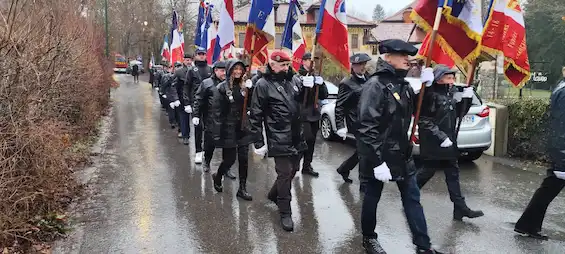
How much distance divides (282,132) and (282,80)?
57 cm

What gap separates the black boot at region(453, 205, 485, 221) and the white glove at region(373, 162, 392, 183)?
5.94ft

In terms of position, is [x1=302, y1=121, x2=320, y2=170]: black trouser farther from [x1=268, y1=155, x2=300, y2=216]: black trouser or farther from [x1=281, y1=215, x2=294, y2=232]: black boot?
[x1=281, y1=215, x2=294, y2=232]: black boot

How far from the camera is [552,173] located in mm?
4652

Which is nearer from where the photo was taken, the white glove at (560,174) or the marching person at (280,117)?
the white glove at (560,174)

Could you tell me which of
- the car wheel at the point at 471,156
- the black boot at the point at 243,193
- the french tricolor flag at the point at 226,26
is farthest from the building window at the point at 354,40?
the black boot at the point at 243,193

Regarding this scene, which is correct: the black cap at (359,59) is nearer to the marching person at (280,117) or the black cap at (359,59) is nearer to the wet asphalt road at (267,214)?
the marching person at (280,117)

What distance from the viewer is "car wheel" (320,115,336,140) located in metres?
11.0

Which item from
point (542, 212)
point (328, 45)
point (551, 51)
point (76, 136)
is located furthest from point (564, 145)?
point (551, 51)

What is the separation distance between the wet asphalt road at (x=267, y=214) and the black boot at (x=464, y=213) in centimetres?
9

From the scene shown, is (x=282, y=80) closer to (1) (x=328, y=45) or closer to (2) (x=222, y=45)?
(1) (x=328, y=45)

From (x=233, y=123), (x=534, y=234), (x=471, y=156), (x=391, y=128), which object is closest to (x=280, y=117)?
(x=233, y=123)

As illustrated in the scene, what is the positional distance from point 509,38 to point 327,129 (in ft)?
19.7

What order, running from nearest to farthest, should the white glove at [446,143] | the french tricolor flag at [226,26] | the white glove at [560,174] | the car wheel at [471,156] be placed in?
the white glove at [560,174]
the white glove at [446,143]
the french tricolor flag at [226,26]
the car wheel at [471,156]

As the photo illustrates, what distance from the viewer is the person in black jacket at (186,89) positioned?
30.9 feet
